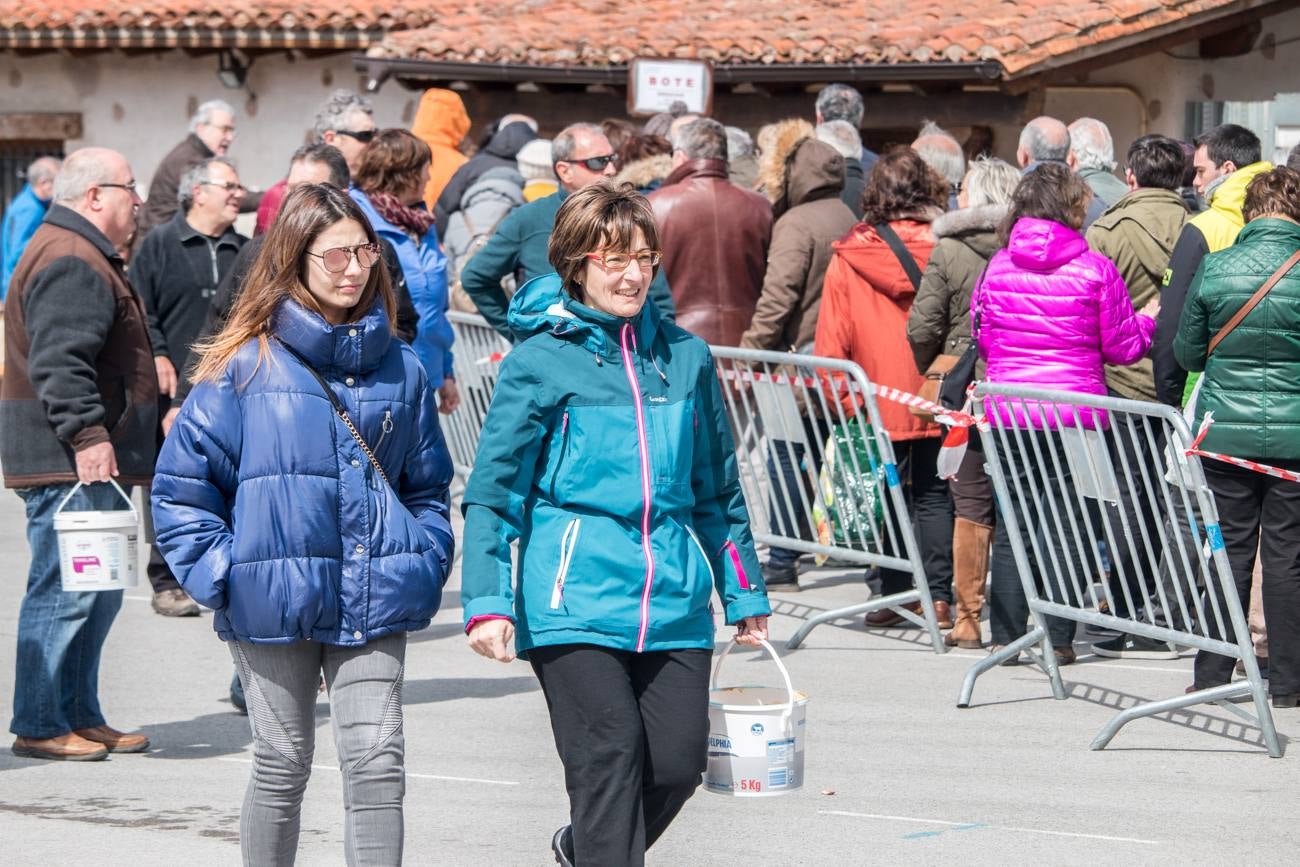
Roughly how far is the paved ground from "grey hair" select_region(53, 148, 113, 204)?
6.17ft

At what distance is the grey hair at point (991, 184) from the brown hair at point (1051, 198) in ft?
2.35

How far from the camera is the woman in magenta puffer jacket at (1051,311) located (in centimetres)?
744

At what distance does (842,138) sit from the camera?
1044 centimetres

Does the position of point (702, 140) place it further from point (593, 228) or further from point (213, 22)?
point (213, 22)

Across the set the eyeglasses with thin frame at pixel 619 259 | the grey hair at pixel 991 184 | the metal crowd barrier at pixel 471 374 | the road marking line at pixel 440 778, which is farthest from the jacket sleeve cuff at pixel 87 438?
the metal crowd barrier at pixel 471 374

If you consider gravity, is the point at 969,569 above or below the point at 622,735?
below

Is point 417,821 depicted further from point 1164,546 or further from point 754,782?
point 1164,546

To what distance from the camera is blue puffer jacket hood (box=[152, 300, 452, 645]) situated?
177 inches

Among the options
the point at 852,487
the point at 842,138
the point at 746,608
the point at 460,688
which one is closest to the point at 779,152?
the point at 842,138

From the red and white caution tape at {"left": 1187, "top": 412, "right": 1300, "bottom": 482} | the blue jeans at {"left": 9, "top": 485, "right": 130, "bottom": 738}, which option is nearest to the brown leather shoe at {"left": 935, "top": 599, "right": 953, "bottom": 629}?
the red and white caution tape at {"left": 1187, "top": 412, "right": 1300, "bottom": 482}

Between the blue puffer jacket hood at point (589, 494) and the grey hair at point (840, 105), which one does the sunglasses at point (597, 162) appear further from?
the blue puffer jacket hood at point (589, 494)

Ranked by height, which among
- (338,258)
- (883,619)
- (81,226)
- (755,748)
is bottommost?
(883,619)

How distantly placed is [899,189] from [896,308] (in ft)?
1.70

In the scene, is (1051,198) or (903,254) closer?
(1051,198)
